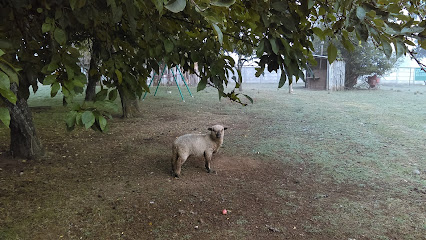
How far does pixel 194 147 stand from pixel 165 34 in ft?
6.64

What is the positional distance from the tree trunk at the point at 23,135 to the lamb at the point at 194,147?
2.15 meters

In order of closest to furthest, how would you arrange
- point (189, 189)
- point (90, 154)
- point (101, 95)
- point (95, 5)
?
1. point (101, 95)
2. point (95, 5)
3. point (189, 189)
4. point (90, 154)

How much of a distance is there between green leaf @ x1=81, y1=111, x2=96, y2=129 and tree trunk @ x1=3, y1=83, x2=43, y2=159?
3565 mm

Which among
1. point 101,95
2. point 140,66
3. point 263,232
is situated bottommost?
point 263,232

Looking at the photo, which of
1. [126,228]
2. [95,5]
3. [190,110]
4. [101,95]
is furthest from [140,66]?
[190,110]

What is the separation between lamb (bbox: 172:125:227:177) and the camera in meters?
4.58

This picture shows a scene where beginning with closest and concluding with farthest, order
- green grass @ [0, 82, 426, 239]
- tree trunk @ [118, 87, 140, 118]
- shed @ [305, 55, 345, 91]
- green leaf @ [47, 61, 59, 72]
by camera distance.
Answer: green leaf @ [47, 61, 59, 72] → green grass @ [0, 82, 426, 239] → tree trunk @ [118, 87, 140, 118] → shed @ [305, 55, 345, 91]

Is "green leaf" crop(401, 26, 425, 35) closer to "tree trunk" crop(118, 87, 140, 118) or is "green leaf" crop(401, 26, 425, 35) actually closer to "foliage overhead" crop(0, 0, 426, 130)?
"foliage overhead" crop(0, 0, 426, 130)

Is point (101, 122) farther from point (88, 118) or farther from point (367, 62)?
point (367, 62)

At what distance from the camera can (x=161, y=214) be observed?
3.53 m

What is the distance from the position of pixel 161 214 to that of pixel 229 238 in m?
0.82

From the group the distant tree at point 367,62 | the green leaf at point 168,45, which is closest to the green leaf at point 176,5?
the green leaf at point 168,45

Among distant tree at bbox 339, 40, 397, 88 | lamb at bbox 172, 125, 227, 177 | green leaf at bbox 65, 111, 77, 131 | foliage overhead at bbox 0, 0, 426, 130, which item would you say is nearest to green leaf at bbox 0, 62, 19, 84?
foliage overhead at bbox 0, 0, 426, 130

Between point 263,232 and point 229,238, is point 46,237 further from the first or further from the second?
point 263,232
